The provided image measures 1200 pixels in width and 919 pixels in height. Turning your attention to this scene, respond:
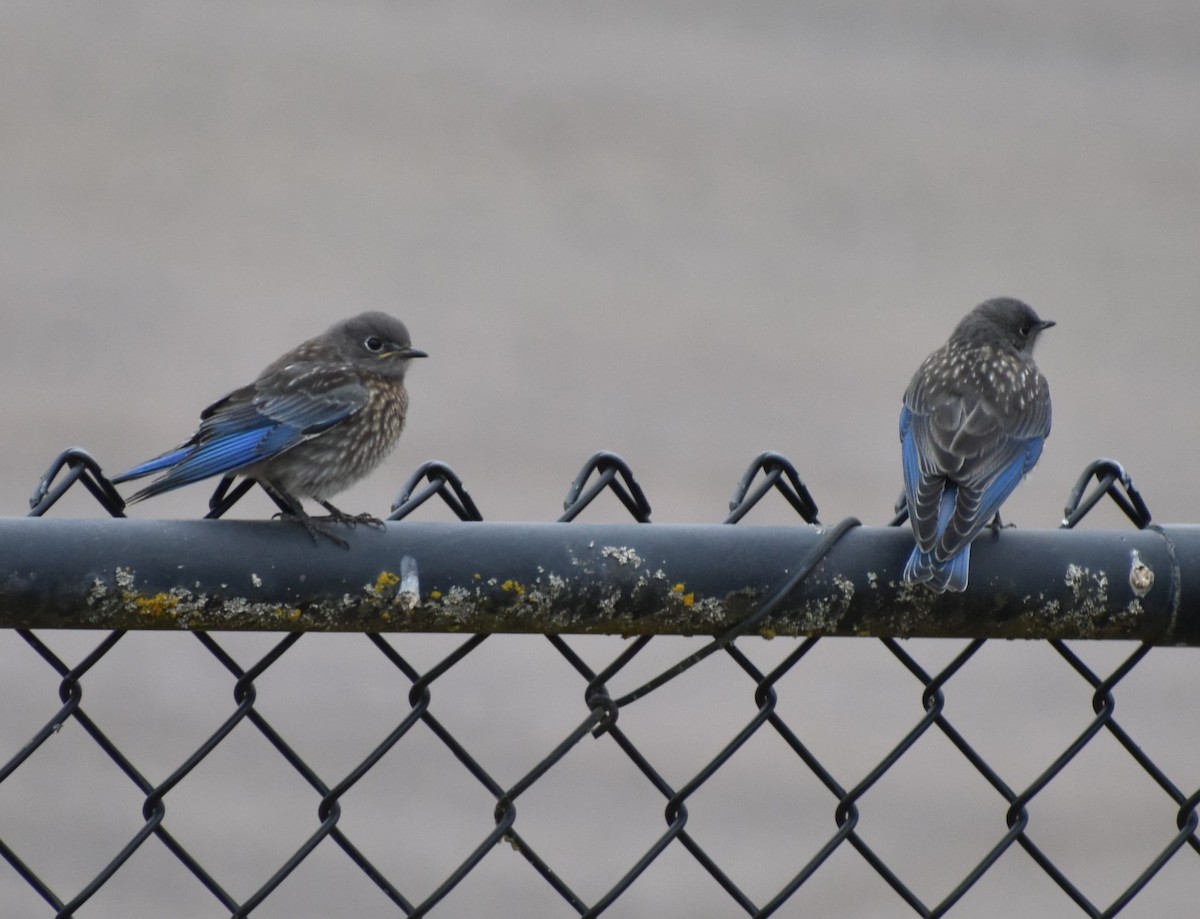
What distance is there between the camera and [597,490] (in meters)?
2.33

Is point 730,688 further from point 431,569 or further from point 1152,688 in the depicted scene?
point 431,569

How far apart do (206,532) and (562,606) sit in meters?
0.48

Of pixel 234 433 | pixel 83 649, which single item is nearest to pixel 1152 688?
pixel 83 649

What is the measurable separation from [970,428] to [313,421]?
5.67 ft

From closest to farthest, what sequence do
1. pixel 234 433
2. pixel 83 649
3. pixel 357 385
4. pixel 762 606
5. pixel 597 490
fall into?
pixel 762 606, pixel 597 490, pixel 234 433, pixel 357 385, pixel 83 649

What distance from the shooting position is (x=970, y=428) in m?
3.94

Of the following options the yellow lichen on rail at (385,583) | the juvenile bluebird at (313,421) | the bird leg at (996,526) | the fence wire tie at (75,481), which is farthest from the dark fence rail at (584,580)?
the juvenile bluebird at (313,421)

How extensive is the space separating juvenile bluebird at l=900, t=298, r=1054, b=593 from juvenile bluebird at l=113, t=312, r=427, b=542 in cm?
134

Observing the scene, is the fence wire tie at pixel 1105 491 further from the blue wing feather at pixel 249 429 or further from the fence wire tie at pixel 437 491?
the blue wing feather at pixel 249 429

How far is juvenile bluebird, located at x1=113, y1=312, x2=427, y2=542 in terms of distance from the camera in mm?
3576

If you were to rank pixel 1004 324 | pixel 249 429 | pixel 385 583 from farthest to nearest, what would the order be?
pixel 1004 324 < pixel 249 429 < pixel 385 583

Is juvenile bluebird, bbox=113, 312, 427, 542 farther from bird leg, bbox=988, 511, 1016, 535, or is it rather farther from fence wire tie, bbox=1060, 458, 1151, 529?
fence wire tie, bbox=1060, 458, 1151, 529

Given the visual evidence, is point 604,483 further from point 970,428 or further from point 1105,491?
point 970,428

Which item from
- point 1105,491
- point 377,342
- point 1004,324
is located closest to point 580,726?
point 1105,491
